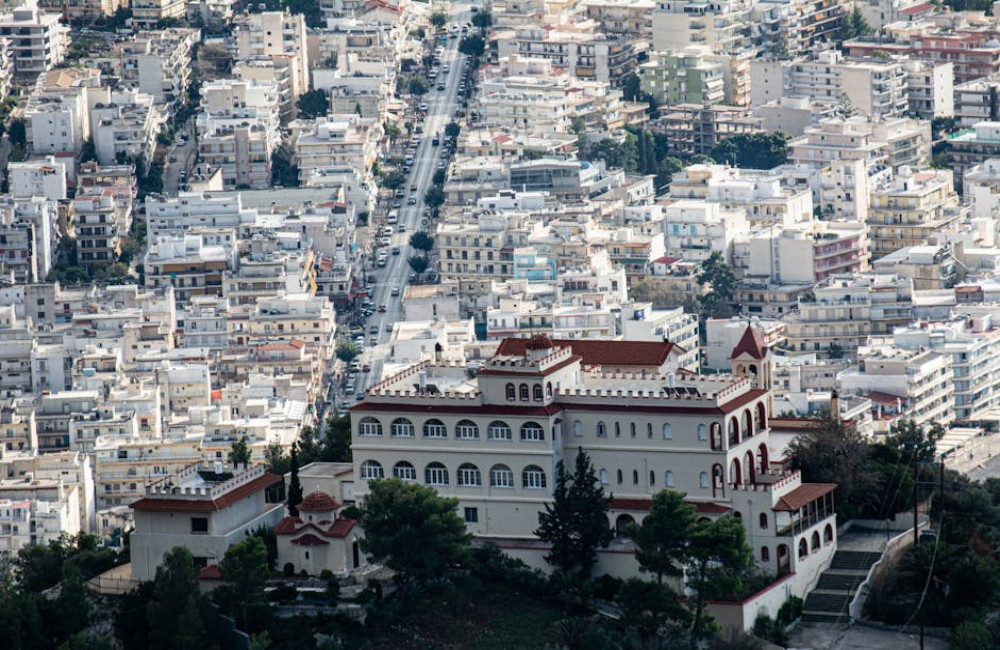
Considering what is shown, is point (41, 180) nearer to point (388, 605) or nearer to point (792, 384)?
point (792, 384)

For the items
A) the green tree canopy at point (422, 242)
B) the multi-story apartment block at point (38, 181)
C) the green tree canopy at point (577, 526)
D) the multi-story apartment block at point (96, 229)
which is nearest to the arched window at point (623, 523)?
the green tree canopy at point (577, 526)

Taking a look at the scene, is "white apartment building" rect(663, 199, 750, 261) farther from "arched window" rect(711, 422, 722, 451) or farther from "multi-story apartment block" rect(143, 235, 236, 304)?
"arched window" rect(711, 422, 722, 451)

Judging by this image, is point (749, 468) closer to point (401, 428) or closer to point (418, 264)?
point (401, 428)

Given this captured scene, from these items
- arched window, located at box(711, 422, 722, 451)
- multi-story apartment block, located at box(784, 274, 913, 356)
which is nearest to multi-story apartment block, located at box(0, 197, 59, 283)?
multi-story apartment block, located at box(784, 274, 913, 356)

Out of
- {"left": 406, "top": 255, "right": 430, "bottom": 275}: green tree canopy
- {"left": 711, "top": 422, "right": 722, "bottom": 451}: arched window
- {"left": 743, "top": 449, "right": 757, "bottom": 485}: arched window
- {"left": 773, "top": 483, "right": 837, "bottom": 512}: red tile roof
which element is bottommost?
{"left": 406, "top": 255, "right": 430, "bottom": 275}: green tree canopy

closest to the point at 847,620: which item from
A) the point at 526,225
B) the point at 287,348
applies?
the point at 287,348
